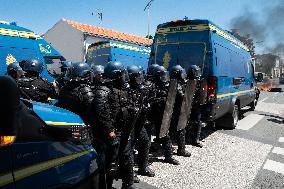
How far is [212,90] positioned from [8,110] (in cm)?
600

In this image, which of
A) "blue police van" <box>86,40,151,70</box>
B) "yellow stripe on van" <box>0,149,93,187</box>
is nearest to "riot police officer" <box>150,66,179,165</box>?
"yellow stripe on van" <box>0,149,93,187</box>

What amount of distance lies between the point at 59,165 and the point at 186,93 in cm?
440

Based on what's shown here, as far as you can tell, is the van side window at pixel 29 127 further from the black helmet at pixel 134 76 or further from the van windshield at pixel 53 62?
the van windshield at pixel 53 62

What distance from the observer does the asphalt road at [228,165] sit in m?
5.14

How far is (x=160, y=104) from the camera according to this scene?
5914mm

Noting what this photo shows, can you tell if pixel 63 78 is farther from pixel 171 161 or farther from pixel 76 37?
pixel 76 37

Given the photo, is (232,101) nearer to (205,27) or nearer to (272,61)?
(205,27)

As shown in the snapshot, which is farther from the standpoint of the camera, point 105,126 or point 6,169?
point 105,126

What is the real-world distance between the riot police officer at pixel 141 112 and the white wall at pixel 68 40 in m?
26.9

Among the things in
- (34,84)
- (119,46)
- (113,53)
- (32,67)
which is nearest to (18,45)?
(32,67)

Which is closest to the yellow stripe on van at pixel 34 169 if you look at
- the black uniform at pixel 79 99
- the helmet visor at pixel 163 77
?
the black uniform at pixel 79 99

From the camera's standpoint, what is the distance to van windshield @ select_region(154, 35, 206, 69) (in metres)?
7.50

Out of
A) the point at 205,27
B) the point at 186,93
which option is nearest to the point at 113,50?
the point at 205,27

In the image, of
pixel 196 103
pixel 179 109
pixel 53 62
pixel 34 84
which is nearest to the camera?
pixel 34 84
